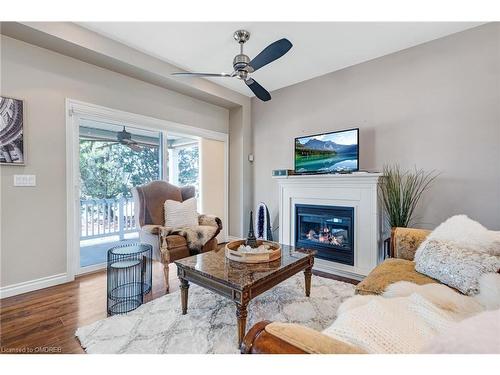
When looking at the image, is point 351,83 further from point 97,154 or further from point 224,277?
point 97,154

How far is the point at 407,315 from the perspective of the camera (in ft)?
3.31

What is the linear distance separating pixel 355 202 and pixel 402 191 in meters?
0.54

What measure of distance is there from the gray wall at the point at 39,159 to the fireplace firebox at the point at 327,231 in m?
2.85

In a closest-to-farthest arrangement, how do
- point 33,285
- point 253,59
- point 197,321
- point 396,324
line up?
1. point 396,324
2. point 197,321
3. point 253,59
4. point 33,285

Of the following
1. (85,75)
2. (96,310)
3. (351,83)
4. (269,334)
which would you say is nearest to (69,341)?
(96,310)

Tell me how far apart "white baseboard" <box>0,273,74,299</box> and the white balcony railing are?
3.18 ft

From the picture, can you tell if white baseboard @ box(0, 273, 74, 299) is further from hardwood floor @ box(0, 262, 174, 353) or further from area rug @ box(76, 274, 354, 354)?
area rug @ box(76, 274, 354, 354)

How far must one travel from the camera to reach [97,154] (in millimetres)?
3127

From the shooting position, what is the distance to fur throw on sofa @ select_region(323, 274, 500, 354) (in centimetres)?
83

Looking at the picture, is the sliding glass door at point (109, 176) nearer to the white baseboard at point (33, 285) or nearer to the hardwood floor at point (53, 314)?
the white baseboard at point (33, 285)

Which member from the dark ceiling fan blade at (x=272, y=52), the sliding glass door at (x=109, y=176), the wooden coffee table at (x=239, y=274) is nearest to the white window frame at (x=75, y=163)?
the sliding glass door at (x=109, y=176)

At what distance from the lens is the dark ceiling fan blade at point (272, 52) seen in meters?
1.98

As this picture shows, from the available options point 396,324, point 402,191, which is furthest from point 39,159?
point 402,191

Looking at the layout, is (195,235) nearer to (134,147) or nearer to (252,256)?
(252,256)
